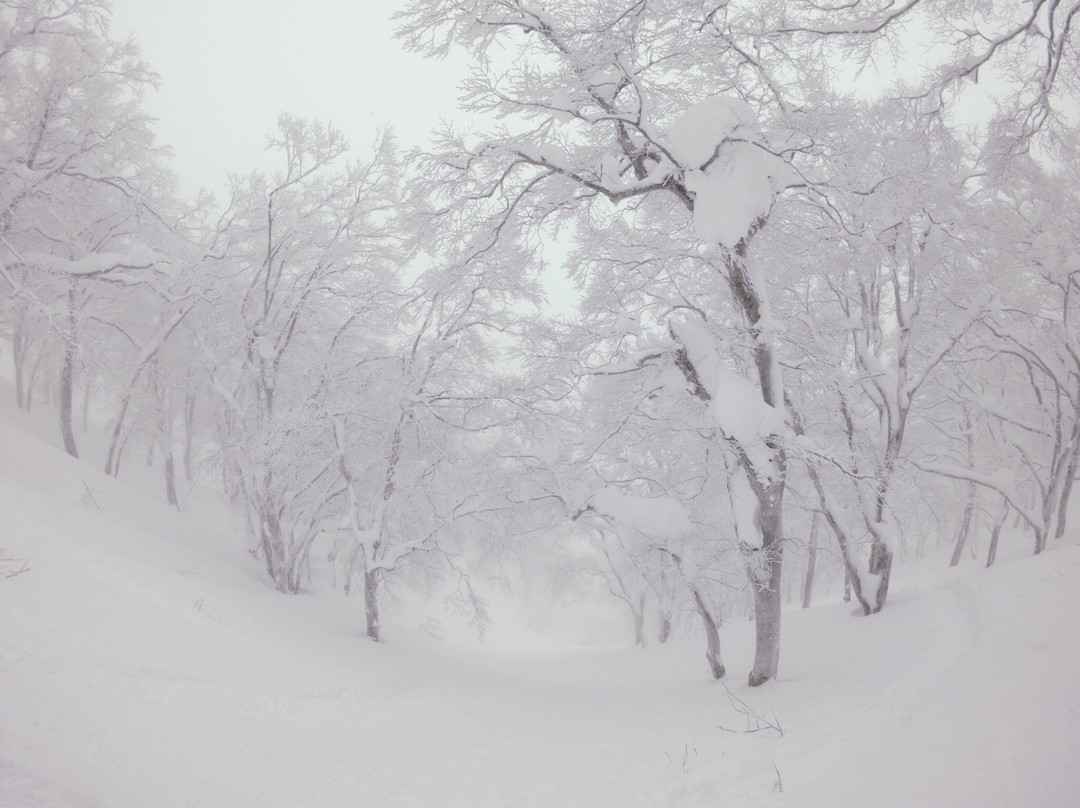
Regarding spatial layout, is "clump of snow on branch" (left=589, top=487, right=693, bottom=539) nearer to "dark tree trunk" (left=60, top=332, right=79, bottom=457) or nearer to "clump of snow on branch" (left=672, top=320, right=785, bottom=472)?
"clump of snow on branch" (left=672, top=320, right=785, bottom=472)

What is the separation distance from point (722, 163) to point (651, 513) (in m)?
4.73

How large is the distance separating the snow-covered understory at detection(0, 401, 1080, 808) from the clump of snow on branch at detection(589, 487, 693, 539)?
2.25 m

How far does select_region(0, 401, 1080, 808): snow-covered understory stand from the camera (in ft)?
11.1

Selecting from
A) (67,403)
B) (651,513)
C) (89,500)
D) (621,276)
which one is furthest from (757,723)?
(67,403)

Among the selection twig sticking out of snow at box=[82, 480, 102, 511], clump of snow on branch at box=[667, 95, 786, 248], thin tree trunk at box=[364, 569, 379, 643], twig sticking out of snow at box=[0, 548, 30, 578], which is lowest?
thin tree trunk at box=[364, 569, 379, 643]

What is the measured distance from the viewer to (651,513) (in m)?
7.97

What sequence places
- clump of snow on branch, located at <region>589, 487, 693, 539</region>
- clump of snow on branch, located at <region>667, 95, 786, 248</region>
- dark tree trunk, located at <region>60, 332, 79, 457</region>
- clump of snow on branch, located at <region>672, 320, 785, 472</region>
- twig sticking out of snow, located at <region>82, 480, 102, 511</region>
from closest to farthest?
clump of snow on branch, located at <region>667, 95, 786, 248</region>, clump of snow on branch, located at <region>672, 320, 785, 472</region>, clump of snow on branch, located at <region>589, 487, 693, 539</region>, twig sticking out of snow, located at <region>82, 480, 102, 511</region>, dark tree trunk, located at <region>60, 332, 79, 457</region>

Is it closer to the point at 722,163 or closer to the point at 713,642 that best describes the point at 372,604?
the point at 713,642

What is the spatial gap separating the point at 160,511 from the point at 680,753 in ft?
43.7

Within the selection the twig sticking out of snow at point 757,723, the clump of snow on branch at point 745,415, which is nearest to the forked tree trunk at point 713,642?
the twig sticking out of snow at point 757,723

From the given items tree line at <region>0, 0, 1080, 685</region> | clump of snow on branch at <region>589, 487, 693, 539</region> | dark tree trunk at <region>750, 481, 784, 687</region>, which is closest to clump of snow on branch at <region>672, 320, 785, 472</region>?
tree line at <region>0, 0, 1080, 685</region>

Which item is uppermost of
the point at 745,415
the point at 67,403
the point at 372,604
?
the point at 67,403

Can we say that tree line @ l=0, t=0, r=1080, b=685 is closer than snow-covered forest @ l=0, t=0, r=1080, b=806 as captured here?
No

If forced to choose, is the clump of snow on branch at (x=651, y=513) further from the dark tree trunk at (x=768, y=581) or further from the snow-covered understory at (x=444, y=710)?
the snow-covered understory at (x=444, y=710)
